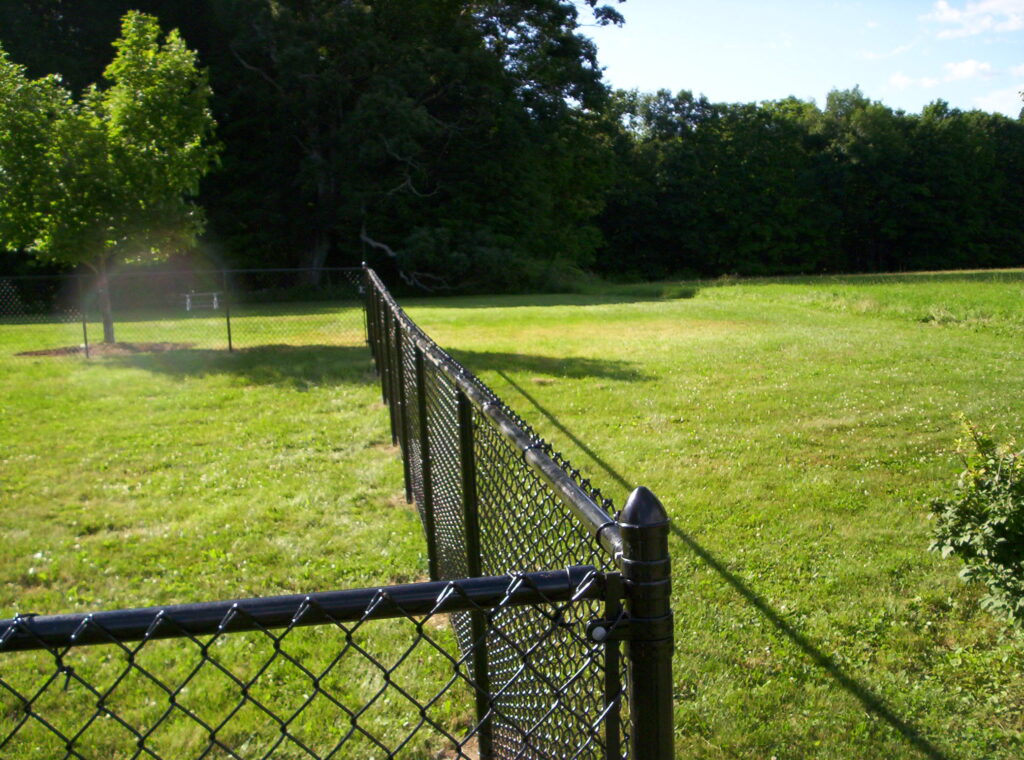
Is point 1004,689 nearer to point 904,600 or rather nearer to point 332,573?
point 904,600

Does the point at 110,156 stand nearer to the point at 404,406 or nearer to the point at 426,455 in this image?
the point at 404,406

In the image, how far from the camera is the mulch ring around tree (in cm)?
1569

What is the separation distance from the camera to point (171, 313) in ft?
81.1

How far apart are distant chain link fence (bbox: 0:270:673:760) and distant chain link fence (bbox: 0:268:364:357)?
10818 mm

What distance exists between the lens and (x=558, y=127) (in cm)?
3772

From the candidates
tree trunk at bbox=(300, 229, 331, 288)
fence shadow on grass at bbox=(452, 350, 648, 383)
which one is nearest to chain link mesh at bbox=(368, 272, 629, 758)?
fence shadow on grass at bbox=(452, 350, 648, 383)

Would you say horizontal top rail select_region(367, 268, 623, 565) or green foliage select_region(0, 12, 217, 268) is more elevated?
green foliage select_region(0, 12, 217, 268)

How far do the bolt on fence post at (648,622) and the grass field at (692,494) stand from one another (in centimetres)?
208

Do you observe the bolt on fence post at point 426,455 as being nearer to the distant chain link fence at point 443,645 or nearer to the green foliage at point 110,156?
the distant chain link fence at point 443,645

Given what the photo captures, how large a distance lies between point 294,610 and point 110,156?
1573cm

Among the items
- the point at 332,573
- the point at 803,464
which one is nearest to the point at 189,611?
the point at 332,573

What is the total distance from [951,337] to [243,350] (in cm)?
1291

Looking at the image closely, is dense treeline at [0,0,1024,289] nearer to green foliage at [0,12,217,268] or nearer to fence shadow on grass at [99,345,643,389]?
green foliage at [0,12,217,268]

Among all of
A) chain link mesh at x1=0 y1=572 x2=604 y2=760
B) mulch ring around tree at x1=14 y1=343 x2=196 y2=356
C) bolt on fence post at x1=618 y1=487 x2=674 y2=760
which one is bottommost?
chain link mesh at x1=0 y1=572 x2=604 y2=760
